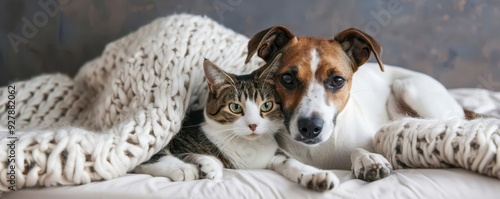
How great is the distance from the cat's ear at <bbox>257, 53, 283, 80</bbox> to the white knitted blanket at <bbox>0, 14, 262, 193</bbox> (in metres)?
0.31

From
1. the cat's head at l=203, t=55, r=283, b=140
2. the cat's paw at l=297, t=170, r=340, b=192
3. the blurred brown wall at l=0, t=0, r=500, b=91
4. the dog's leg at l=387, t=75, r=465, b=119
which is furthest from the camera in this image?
the blurred brown wall at l=0, t=0, r=500, b=91

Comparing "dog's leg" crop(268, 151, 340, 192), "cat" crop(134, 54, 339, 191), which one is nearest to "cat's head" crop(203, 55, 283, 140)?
"cat" crop(134, 54, 339, 191)

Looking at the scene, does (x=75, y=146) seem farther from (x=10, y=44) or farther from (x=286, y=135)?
(x=10, y=44)

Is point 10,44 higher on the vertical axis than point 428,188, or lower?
higher

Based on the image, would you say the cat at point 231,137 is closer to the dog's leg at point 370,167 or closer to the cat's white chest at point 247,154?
the cat's white chest at point 247,154

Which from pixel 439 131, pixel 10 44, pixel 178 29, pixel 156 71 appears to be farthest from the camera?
pixel 10 44

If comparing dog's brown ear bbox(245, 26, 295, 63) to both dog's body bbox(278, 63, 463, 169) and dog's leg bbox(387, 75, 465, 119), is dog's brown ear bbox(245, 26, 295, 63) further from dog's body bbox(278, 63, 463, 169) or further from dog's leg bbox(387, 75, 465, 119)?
Answer: dog's leg bbox(387, 75, 465, 119)

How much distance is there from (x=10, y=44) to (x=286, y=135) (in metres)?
1.77

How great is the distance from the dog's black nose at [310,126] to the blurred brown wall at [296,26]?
56.6 inches

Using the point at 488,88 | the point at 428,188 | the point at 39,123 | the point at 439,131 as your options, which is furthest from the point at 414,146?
the point at 488,88

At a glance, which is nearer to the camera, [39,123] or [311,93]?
[311,93]

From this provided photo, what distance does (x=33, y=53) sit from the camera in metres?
2.97

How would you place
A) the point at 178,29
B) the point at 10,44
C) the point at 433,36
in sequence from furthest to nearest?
the point at 433,36
the point at 10,44
the point at 178,29

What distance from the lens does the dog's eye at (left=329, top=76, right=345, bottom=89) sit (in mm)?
Result: 1792
